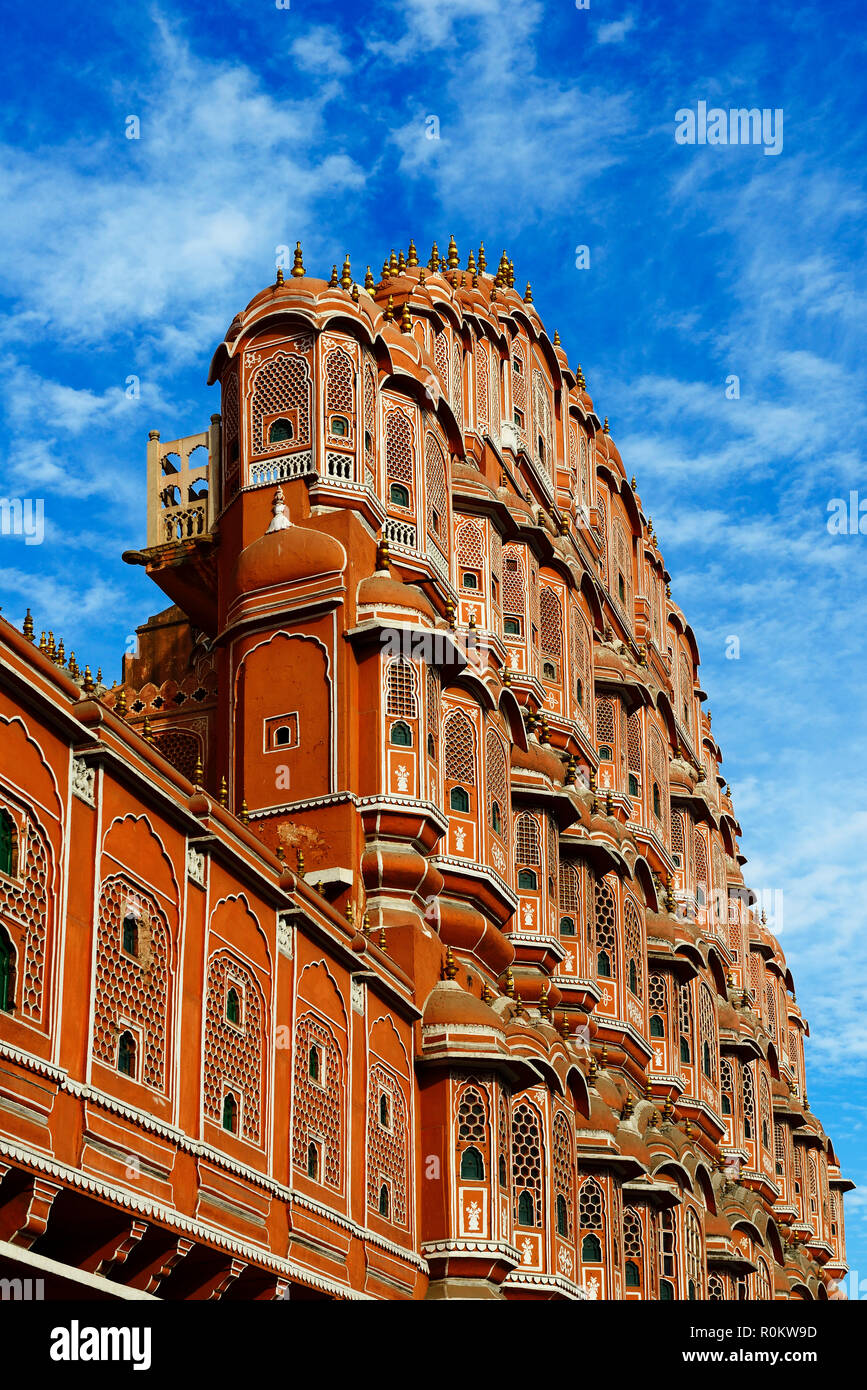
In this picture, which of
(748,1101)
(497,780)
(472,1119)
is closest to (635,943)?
(497,780)

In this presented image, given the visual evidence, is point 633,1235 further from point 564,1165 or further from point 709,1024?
point 709,1024

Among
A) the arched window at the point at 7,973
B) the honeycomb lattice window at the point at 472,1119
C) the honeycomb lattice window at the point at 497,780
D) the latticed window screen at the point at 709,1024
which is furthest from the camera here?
the latticed window screen at the point at 709,1024

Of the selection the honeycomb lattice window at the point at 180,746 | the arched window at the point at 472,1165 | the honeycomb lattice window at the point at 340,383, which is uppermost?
the honeycomb lattice window at the point at 340,383

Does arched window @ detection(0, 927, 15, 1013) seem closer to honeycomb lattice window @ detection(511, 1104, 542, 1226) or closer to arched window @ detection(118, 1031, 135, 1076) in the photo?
arched window @ detection(118, 1031, 135, 1076)

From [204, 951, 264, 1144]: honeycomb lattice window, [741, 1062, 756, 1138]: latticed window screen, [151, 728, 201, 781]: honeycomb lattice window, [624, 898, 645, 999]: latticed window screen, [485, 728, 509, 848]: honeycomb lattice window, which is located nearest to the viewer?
[204, 951, 264, 1144]: honeycomb lattice window

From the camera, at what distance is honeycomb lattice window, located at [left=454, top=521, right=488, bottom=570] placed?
52344mm

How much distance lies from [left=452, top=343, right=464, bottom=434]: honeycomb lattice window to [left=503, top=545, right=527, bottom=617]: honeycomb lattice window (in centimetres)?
363

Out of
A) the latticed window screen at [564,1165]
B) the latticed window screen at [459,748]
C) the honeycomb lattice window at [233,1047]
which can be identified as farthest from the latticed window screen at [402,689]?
the honeycomb lattice window at [233,1047]

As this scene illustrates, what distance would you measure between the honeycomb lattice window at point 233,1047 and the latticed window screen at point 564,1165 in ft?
38.3

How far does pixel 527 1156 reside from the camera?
40.8m

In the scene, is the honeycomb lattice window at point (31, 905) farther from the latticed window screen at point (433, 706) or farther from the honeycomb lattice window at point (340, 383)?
the honeycomb lattice window at point (340, 383)

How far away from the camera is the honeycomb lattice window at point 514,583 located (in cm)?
5472

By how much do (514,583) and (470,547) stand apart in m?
2.89

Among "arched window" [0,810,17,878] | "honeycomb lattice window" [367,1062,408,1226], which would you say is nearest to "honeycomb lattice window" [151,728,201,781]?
"honeycomb lattice window" [367,1062,408,1226]
